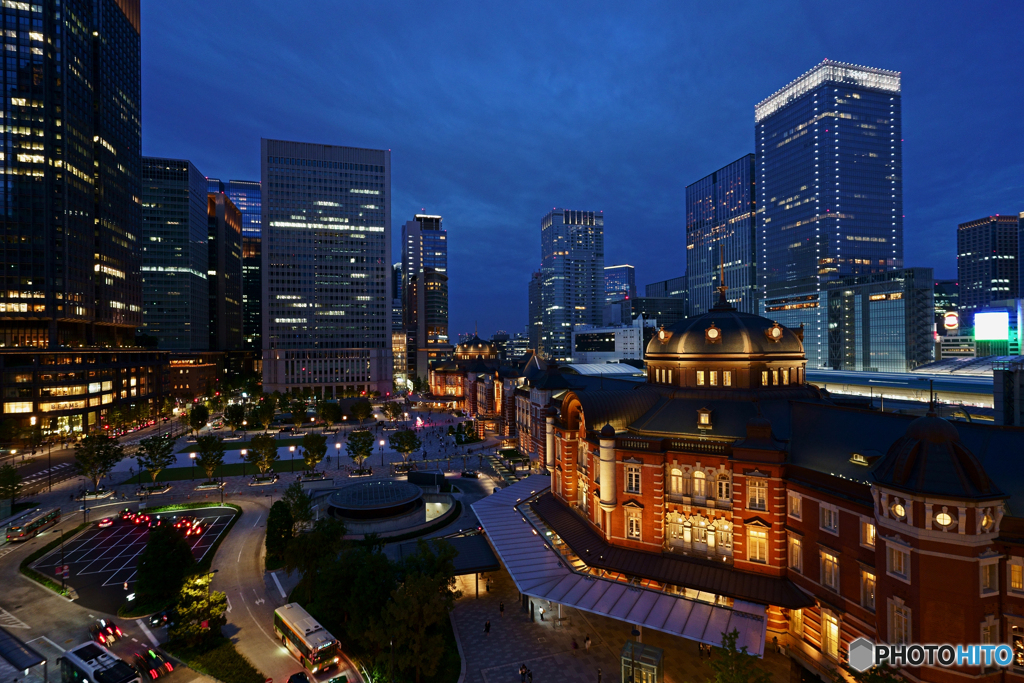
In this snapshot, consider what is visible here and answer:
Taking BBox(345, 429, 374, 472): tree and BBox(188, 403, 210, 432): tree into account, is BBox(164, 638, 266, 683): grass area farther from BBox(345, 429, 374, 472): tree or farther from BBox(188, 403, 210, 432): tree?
BBox(188, 403, 210, 432): tree

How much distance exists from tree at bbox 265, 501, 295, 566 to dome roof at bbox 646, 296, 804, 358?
44.6 m

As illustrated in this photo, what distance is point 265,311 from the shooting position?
182m

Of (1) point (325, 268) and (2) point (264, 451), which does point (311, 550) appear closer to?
(2) point (264, 451)

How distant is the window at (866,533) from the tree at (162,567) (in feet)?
173

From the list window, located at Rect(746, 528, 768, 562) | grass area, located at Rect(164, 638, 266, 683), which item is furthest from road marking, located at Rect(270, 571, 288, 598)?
window, located at Rect(746, 528, 768, 562)

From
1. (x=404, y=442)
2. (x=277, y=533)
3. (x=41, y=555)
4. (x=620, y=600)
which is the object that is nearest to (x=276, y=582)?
(x=277, y=533)

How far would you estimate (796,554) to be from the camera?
3662 centimetres

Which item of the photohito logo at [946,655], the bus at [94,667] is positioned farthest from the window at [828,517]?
the bus at [94,667]

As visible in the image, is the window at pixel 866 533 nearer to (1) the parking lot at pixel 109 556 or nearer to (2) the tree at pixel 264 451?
(1) the parking lot at pixel 109 556

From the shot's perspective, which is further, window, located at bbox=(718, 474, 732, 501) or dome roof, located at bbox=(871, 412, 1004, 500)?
window, located at bbox=(718, 474, 732, 501)

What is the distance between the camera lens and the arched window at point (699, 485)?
134ft

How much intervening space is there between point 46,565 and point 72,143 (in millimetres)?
116161

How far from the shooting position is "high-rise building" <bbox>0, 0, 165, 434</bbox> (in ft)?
359

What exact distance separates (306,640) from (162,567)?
1752 centimetres
